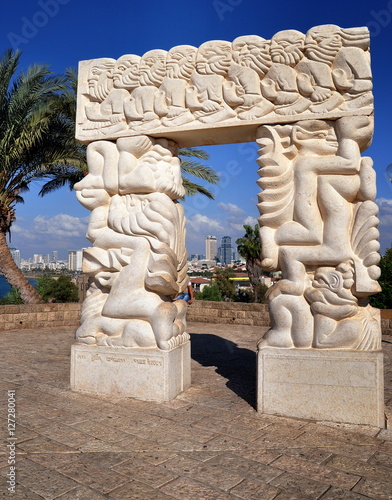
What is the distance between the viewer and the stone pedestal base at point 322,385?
3400 mm

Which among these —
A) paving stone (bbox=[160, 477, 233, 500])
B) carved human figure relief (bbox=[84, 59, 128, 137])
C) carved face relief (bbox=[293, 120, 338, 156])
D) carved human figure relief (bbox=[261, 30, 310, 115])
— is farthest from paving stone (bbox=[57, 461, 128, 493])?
carved human figure relief (bbox=[261, 30, 310, 115])

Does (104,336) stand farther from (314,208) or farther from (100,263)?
(314,208)

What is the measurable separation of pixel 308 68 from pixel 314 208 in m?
1.24

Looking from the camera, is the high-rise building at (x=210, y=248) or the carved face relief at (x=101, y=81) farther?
the high-rise building at (x=210, y=248)

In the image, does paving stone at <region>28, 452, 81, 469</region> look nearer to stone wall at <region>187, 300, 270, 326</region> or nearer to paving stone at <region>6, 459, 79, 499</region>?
paving stone at <region>6, 459, 79, 499</region>

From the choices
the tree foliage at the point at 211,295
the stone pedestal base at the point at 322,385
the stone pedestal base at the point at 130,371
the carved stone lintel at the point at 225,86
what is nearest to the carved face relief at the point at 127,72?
the carved stone lintel at the point at 225,86

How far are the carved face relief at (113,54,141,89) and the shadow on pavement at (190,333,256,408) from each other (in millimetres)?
3327

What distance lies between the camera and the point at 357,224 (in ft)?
11.7

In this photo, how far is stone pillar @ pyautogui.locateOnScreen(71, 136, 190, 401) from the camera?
398 cm

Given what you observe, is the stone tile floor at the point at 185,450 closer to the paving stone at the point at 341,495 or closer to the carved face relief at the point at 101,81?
the paving stone at the point at 341,495

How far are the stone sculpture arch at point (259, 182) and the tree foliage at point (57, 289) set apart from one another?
11.8 meters

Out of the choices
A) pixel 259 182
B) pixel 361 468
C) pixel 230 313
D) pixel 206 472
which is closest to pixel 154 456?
pixel 206 472

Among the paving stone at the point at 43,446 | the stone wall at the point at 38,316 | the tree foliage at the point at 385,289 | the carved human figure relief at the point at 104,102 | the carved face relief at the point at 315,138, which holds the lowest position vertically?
the paving stone at the point at 43,446

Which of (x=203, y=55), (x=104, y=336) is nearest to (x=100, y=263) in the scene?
(x=104, y=336)
